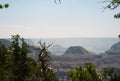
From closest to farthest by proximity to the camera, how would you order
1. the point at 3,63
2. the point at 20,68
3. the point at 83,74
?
the point at 83,74
the point at 20,68
the point at 3,63

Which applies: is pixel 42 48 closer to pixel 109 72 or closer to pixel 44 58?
pixel 44 58

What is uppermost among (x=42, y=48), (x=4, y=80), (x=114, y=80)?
(x=42, y=48)

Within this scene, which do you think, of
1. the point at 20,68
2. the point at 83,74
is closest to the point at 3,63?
the point at 20,68

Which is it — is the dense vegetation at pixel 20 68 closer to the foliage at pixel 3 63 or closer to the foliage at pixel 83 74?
the foliage at pixel 3 63

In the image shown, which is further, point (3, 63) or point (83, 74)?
point (3, 63)

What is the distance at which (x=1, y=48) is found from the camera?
5125cm

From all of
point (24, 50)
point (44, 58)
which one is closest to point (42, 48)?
point (44, 58)

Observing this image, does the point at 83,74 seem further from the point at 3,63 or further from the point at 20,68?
the point at 3,63

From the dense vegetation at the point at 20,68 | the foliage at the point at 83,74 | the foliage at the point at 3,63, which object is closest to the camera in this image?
the foliage at the point at 83,74

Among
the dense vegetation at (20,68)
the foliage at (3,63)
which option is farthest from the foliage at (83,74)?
the foliage at (3,63)

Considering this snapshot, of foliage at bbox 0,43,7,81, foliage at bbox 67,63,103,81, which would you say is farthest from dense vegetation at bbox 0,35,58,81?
foliage at bbox 67,63,103,81

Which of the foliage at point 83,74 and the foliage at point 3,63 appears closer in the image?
the foliage at point 83,74

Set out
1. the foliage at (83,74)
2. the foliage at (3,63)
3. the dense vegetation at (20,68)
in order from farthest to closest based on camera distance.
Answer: the foliage at (3,63) → the dense vegetation at (20,68) → the foliage at (83,74)

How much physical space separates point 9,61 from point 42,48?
8.68m
